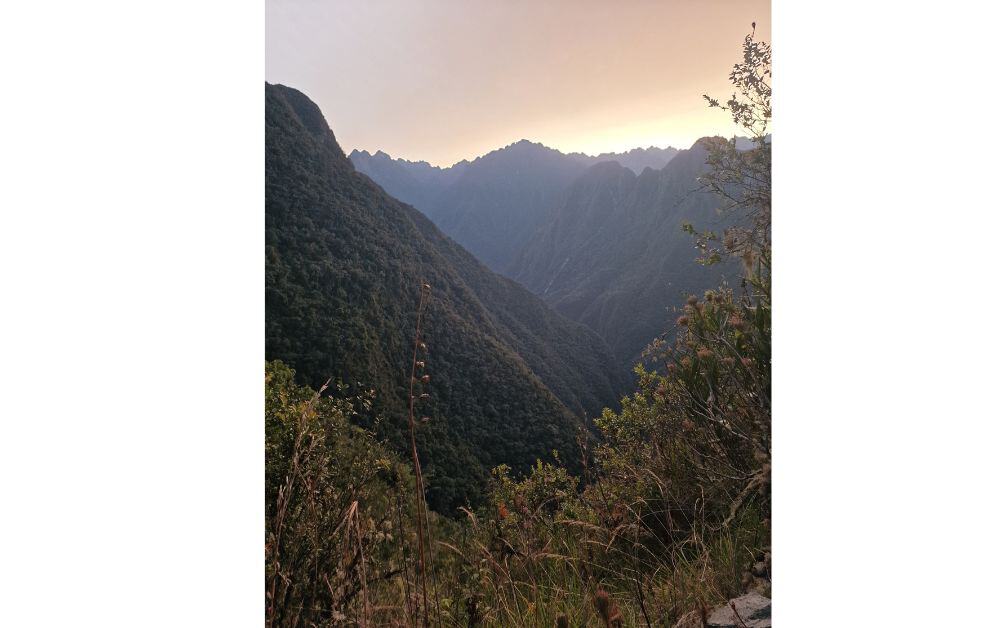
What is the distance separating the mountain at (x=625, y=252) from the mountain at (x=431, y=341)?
37 cm

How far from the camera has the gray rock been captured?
109cm

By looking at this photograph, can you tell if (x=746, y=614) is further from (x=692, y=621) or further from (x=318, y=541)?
(x=318, y=541)

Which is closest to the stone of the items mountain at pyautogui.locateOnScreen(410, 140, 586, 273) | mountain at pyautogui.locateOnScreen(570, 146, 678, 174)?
mountain at pyautogui.locateOnScreen(570, 146, 678, 174)

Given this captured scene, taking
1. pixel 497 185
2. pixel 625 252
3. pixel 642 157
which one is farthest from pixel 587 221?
pixel 642 157

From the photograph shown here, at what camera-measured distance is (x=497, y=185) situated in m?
3.40

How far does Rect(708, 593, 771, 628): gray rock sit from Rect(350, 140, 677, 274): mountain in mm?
1698

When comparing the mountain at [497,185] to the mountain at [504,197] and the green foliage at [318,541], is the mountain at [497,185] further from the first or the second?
the green foliage at [318,541]

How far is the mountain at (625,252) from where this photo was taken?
215 cm

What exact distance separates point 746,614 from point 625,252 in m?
3.88
